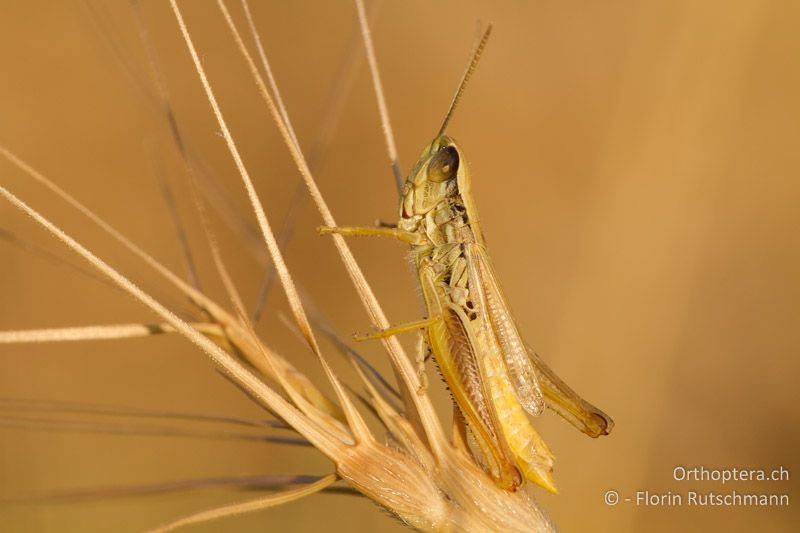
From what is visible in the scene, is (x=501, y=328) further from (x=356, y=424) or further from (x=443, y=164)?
(x=356, y=424)

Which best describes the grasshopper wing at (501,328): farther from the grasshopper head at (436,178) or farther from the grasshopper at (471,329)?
the grasshopper head at (436,178)

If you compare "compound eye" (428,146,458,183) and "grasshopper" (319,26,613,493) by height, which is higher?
"compound eye" (428,146,458,183)

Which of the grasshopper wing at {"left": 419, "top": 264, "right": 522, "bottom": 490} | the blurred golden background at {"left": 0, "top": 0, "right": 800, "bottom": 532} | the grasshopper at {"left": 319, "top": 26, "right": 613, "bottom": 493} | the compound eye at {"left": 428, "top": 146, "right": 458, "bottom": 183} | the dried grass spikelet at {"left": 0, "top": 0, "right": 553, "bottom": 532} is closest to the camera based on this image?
the dried grass spikelet at {"left": 0, "top": 0, "right": 553, "bottom": 532}

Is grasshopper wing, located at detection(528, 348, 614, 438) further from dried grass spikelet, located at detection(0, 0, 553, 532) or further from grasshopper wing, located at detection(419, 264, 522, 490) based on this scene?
dried grass spikelet, located at detection(0, 0, 553, 532)

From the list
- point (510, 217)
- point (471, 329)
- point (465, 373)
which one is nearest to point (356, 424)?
point (465, 373)

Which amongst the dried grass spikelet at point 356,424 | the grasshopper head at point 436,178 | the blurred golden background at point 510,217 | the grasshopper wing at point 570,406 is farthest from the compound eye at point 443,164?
the blurred golden background at point 510,217

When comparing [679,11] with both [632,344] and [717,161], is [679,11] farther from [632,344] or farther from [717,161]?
[632,344]

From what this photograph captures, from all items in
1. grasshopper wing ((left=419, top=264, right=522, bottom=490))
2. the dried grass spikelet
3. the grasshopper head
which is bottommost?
the dried grass spikelet

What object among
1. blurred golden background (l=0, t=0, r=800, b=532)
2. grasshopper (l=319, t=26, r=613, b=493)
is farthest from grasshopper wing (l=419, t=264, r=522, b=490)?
blurred golden background (l=0, t=0, r=800, b=532)

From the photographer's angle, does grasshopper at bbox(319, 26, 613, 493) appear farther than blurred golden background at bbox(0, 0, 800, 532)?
No
